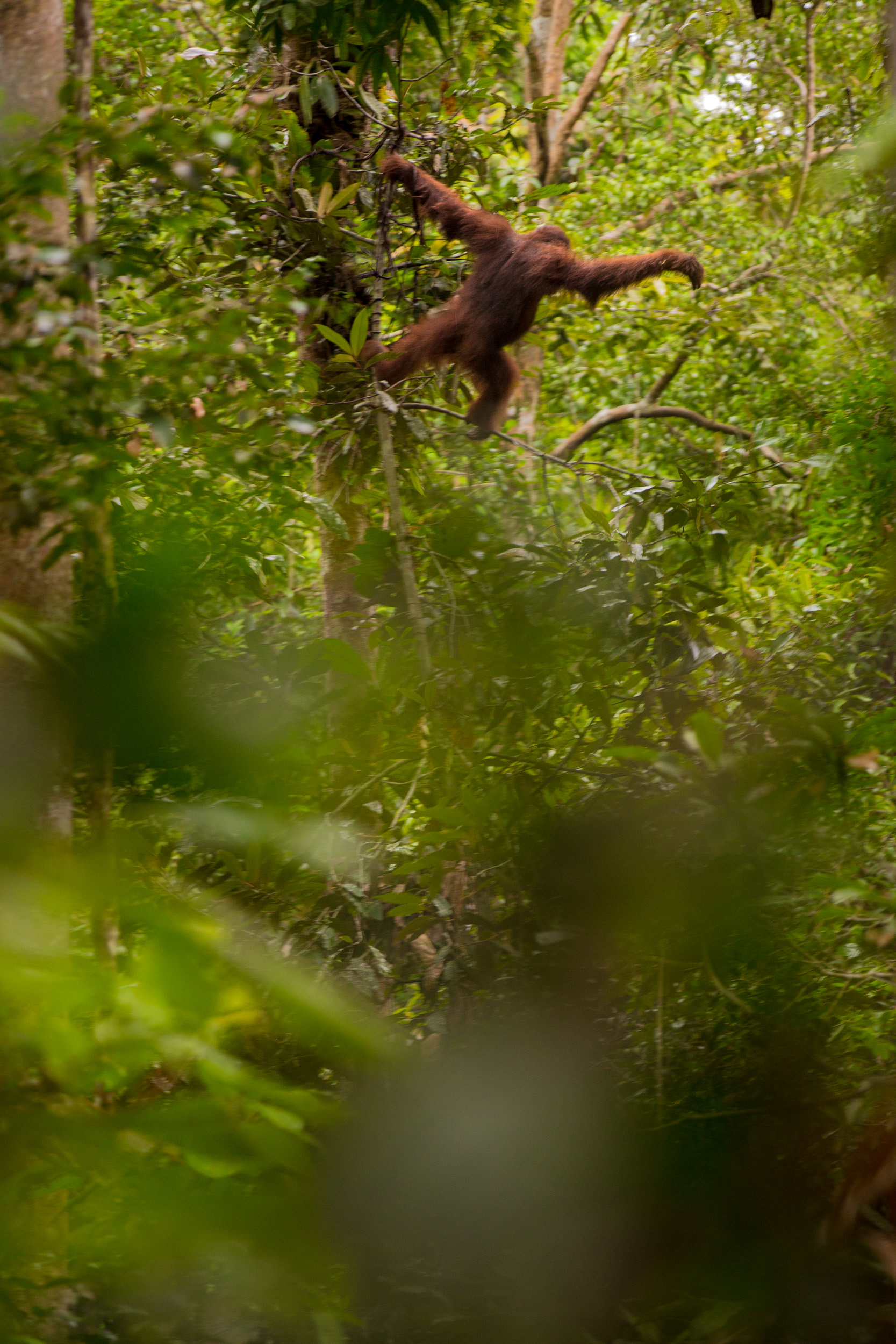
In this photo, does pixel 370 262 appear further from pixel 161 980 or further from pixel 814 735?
pixel 161 980

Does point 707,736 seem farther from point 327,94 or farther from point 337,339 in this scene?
point 327,94

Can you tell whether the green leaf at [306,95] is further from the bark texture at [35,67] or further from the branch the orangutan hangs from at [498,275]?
the bark texture at [35,67]

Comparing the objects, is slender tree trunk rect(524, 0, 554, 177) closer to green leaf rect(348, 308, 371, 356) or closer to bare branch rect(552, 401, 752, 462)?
bare branch rect(552, 401, 752, 462)

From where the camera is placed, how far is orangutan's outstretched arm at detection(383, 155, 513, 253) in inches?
107

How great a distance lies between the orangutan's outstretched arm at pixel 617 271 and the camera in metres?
2.62

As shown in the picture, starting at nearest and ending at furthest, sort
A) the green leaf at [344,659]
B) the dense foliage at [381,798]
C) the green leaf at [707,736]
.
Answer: the dense foliage at [381,798]
the green leaf at [707,736]
the green leaf at [344,659]

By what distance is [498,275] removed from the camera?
269 cm

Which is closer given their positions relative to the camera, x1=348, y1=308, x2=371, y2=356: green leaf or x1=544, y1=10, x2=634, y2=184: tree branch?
x1=348, y1=308, x2=371, y2=356: green leaf

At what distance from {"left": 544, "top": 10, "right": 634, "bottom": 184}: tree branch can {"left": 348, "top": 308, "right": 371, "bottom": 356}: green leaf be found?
4021 mm

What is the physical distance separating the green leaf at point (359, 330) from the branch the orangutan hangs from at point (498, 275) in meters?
0.12

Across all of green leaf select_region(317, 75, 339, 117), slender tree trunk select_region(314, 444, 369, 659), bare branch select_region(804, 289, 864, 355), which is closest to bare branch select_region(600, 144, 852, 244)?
bare branch select_region(804, 289, 864, 355)

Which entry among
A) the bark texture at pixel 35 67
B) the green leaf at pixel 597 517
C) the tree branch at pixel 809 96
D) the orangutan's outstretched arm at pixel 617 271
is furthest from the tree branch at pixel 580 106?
the bark texture at pixel 35 67

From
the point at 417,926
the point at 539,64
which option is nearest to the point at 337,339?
the point at 417,926

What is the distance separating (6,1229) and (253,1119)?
24 centimetres
